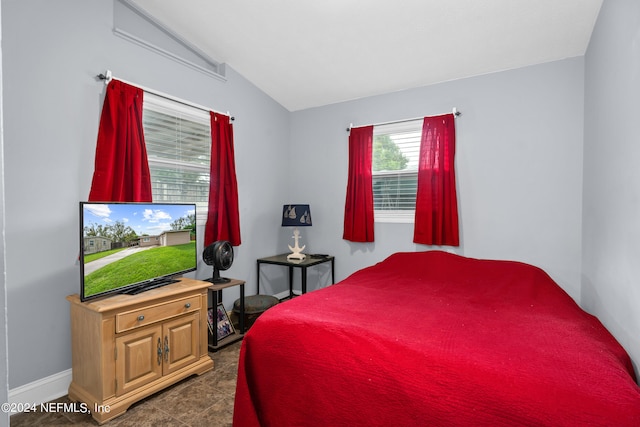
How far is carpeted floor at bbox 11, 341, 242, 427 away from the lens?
6.20ft

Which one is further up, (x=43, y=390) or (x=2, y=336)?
(x=2, y=336)

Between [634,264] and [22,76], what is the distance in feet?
11.0

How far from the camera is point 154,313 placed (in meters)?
2.14

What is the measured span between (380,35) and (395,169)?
130 cm

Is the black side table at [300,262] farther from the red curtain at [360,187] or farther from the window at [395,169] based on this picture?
the window at [395,169]

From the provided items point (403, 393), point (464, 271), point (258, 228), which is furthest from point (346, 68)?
point (403, 393)

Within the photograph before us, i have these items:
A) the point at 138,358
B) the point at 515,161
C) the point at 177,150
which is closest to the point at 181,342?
the point at 138,358

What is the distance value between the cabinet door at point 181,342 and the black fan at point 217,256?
0.52 m

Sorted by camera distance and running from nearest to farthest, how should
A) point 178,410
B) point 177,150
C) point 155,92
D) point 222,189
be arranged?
point 178,410 → point 155,92 → point 177,150 → point 222,189

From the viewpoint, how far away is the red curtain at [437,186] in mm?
3131

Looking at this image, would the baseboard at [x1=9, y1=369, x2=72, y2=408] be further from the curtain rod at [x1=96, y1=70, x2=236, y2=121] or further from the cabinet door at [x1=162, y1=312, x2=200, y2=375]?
the curtain rod at [x1=96, y1=70, x2=236, y2=121]

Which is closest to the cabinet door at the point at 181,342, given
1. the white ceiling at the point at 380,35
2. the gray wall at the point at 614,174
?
the white ceiling at the point at 380,35

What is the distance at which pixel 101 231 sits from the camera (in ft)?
6.64

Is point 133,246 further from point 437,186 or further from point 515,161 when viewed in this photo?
point 515,161
